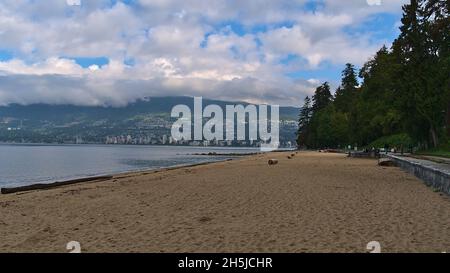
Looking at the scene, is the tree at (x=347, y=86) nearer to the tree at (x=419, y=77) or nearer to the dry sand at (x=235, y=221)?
the tree at (x=419, y=77)

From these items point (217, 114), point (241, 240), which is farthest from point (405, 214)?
point (217, 114)

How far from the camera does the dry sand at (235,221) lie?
8914 mm

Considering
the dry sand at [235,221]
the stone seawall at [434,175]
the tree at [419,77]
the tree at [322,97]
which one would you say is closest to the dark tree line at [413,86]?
the tree at [419,77]

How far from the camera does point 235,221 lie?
11562 mm

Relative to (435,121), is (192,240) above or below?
below

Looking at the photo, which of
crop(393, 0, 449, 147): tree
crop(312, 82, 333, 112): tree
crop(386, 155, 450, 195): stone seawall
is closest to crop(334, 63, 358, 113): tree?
crop(312, 82, 333, 112): tree

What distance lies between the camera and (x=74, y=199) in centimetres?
1806

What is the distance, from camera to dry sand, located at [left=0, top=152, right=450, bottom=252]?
8.91 meters

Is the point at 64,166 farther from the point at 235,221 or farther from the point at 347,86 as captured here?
the point at 347,86

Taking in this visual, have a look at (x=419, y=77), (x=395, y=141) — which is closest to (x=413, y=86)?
(x=419, y=77)
